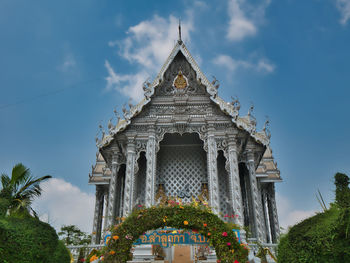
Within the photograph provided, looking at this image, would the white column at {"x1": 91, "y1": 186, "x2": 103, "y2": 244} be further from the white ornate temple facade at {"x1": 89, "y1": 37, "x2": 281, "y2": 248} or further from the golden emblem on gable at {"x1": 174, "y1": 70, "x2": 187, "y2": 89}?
the golden emblem on gable at {"x1": 174, "y1": 70, "x2": 187, "y2": 89}

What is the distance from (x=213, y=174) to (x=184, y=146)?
3.51 meters

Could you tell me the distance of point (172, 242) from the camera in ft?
22.3

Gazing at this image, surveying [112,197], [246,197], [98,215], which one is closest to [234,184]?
[246,197]

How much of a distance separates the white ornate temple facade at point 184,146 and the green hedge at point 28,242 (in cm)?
584

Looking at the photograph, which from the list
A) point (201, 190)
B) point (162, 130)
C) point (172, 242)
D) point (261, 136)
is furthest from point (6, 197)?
point (261, 136)

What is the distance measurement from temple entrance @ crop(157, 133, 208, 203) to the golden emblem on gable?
7.45 ft

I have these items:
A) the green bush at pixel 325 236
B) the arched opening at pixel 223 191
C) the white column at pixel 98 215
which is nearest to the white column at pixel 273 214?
the arched opening at pixel 223 191

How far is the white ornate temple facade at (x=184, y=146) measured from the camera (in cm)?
1213

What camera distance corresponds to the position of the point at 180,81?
14.1 m

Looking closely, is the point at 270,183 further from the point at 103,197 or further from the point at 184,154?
the point at 103,197

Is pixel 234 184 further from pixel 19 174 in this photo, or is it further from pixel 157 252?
pixel 19 174

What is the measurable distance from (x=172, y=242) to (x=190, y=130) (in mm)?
6821

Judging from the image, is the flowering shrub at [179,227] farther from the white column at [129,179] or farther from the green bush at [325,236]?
the white column at [129,179]

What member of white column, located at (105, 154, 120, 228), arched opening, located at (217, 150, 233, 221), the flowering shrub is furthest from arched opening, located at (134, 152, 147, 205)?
the flowering shrub
